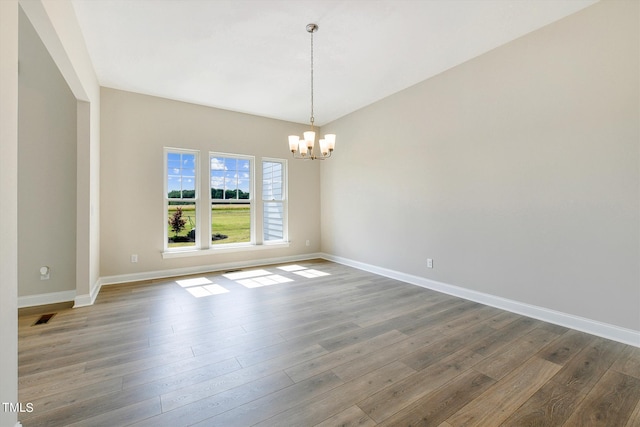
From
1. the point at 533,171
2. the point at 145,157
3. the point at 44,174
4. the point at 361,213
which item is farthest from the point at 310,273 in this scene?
the point at 44,174

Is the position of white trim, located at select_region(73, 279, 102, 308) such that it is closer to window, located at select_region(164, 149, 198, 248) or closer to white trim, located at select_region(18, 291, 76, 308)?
white trim, located at select_region(18, 291, 76, 308)

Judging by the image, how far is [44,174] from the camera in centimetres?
354

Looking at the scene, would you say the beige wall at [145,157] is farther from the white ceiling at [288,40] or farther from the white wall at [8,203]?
the white wall at [8,203]

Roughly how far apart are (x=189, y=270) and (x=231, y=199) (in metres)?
1.51

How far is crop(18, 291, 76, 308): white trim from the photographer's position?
11.3ft

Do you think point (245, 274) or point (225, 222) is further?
point (225, 222)

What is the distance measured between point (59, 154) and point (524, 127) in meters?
5.69

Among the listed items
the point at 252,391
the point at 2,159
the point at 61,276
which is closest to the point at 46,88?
the point at 61,276

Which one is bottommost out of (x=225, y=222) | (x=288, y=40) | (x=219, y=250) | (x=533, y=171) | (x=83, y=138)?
(x=219, y=250)

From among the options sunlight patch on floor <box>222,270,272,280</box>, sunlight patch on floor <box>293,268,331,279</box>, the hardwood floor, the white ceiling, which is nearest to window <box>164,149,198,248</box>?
sunlight patch on floor <box>222,270,272,280</box>

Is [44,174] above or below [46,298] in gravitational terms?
above

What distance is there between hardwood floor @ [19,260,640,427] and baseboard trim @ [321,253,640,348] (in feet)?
0.31

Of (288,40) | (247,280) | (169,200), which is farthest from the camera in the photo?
(169,200)

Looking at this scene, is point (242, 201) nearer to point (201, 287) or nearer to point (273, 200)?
point (273, 200)
